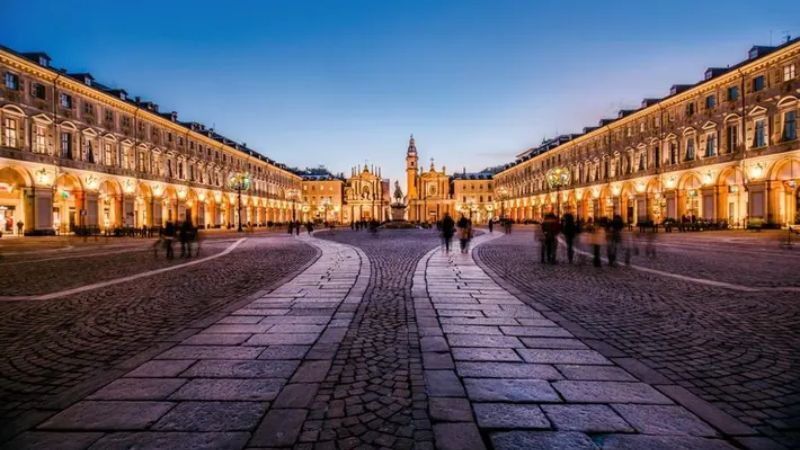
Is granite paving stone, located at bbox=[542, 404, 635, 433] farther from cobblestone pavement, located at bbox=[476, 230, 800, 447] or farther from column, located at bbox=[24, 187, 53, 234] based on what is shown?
column, located at bbox=[24, 187, 53, 234]

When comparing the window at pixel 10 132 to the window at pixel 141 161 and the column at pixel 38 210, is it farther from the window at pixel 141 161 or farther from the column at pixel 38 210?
the window at pixel 141 161

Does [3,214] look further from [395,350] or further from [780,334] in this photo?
[780,334]

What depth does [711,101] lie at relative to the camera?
3766 cm

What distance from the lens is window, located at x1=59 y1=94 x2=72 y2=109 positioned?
1342 inches

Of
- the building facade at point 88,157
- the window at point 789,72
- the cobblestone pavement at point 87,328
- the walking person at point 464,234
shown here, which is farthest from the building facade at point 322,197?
the cobblestone pavement at point 87,328

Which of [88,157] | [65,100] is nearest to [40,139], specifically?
[65,100]

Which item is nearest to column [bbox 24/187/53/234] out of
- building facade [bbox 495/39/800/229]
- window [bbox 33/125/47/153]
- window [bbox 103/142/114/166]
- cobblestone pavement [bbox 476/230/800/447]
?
window [bbox 33/125/47/153]

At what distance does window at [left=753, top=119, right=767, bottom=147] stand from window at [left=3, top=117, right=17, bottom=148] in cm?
5525

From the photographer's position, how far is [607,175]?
54125 millimetres

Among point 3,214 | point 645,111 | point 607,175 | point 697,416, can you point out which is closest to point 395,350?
point 697,416

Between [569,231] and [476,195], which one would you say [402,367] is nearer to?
[569,231]

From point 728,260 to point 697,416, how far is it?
45.3 ft

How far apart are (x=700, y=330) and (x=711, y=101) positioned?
42052 mm

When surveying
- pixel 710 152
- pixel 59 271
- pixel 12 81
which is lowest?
pixel 59 271
